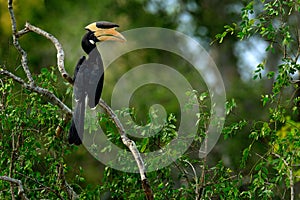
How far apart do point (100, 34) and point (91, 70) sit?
0.27 m

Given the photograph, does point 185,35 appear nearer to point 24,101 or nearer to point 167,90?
point 167,90

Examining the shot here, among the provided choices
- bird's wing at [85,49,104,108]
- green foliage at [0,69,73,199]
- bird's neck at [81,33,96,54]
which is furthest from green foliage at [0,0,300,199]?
bird's neck at [81,33,96,54]

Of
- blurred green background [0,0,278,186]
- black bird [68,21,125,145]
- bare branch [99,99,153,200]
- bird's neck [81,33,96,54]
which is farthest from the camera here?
blurred green background [0,0,278,186]

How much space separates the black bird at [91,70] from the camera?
14.2 feet

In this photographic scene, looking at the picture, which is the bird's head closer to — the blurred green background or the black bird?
the black bird

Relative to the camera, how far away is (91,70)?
4672 mm

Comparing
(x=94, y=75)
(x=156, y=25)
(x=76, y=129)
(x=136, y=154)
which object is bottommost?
(x=136, y=154)

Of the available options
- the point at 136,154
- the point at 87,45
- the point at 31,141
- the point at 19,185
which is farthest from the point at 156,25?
the point at 136,154

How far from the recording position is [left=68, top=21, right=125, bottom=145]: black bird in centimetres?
433

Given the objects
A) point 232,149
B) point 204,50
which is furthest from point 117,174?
point 204,50

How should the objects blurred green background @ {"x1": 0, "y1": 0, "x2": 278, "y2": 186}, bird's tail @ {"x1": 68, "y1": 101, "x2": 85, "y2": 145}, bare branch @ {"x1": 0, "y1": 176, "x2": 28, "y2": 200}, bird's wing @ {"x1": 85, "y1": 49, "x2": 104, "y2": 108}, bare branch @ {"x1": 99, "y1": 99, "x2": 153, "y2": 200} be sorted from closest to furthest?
bare branch @ {"x1": 99, "y1": 99, "x2": 153, "y2": 200}
bare branch @ {"x1": 0, "y1": 176, "x2": 28, "y2": 200}
bird's tail @ {"x1": 68, "y1": 101, "x2": 85, "y2": 145}
bird's wing @ {"x1": 85, "y1": 49, "x2": 104, "y2": 108}
blurred green background @ {"x1": 0, "y1": 0, "x2": 278, "y2": 186}

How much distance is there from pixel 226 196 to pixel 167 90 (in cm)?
604

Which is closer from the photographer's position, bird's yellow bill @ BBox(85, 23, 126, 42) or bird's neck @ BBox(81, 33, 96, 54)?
bird's yellow bill @ BBox(85, 23, 126, 42)

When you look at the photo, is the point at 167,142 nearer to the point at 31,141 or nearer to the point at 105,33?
the point at 31,141
